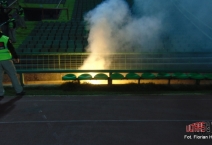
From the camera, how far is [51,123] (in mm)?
5098

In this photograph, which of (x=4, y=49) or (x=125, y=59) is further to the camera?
(x=125, y=59)

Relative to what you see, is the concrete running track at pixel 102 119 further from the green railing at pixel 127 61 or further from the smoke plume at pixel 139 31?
the smoke plume at pixel 139 31

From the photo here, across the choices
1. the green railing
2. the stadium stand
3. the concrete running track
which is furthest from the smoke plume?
the concrete running track

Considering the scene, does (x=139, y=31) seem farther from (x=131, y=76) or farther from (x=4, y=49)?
(x=4, y=49)

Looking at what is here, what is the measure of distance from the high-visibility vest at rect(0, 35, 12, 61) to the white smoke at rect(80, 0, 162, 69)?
15.0 feet

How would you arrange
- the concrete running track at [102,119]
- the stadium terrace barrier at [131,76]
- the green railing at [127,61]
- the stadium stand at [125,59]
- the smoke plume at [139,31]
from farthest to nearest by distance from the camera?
the smoke plume at [139,31] < the green railing at [127,61] < the stadium stand at [125,59] < the stadium terrace barrier at [131,76] < the concrete running track at [102,119]

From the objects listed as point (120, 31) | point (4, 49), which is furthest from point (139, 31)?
point (4, 49)

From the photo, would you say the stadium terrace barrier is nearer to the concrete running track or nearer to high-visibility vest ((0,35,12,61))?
the concrete running track

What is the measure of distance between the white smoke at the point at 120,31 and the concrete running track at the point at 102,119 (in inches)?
180

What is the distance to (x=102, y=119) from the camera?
5.32 metres

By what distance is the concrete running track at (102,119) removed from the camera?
4324mm

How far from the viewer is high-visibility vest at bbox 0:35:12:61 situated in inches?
270

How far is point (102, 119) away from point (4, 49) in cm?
356

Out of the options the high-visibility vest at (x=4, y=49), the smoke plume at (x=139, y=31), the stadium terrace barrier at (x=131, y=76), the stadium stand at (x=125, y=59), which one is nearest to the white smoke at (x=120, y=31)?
the smoke plume at (x=139, y=31)
